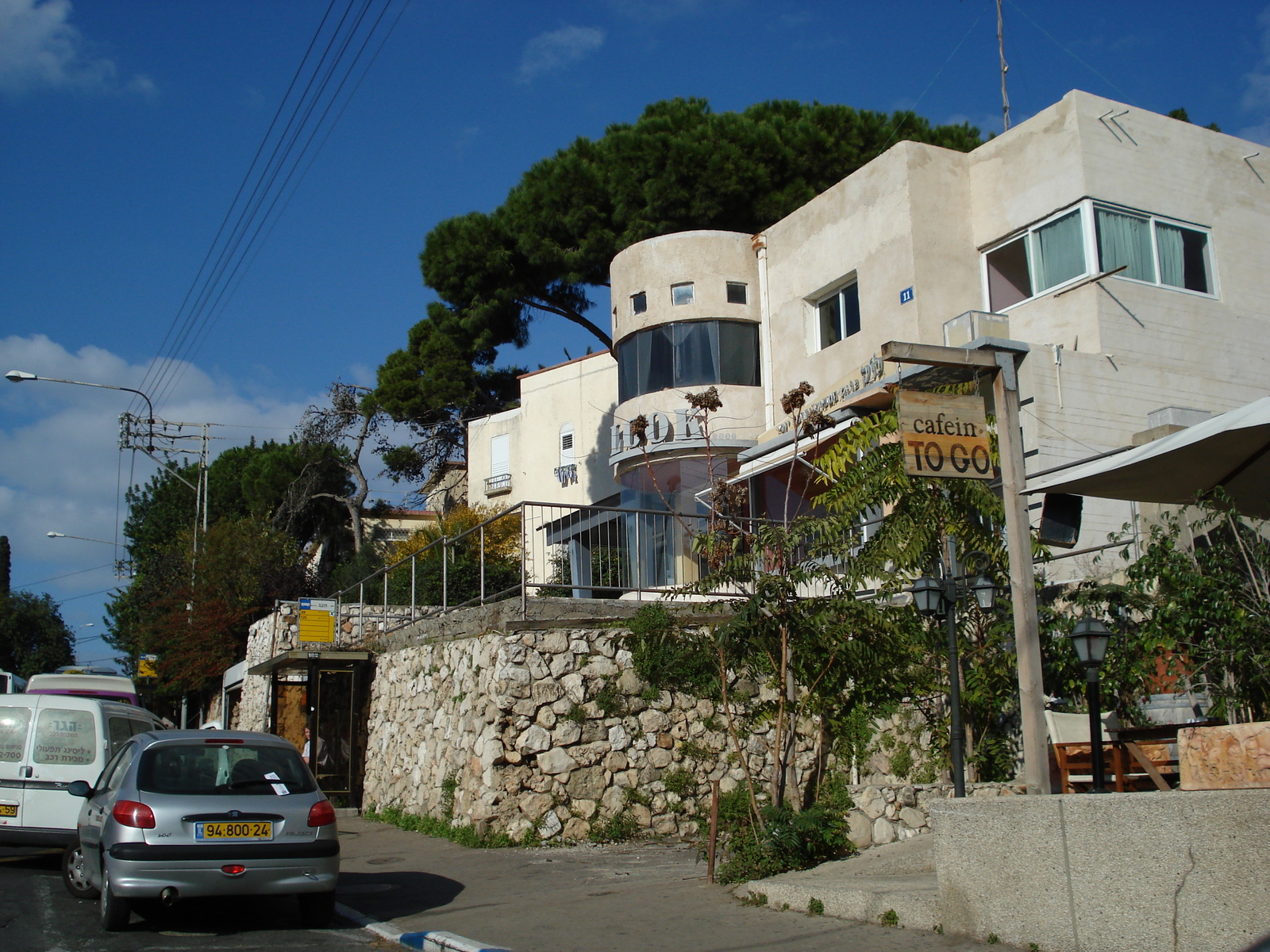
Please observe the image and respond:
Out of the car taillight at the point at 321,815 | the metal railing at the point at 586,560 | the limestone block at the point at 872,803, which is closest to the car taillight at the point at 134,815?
the car taillight at the point at 321,815

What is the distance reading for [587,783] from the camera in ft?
39.9

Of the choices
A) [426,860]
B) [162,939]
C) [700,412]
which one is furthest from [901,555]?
[700,412]

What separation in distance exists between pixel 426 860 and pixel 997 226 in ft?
40.6

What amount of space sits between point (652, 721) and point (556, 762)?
4.07 ft

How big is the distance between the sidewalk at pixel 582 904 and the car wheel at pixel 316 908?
512 mm

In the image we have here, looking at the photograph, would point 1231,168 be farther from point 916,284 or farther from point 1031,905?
point 1031,905

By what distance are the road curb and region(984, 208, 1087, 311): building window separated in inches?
484

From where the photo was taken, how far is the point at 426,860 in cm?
1140

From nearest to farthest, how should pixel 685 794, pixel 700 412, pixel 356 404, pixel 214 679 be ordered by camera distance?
pixel 685 794 < pixel 700 412 < pixel 214 679 < pixel 356 404

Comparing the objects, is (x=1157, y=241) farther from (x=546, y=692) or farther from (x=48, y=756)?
(x=48, y=756)

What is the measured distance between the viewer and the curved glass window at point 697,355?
823 inches

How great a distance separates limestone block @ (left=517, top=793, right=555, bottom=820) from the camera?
11.9 metres

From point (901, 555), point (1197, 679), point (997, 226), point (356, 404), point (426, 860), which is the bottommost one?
point (426, 860)

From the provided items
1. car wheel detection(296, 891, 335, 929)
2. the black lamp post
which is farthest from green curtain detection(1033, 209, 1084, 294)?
car wheel detection(296, 891, 335, 929)
